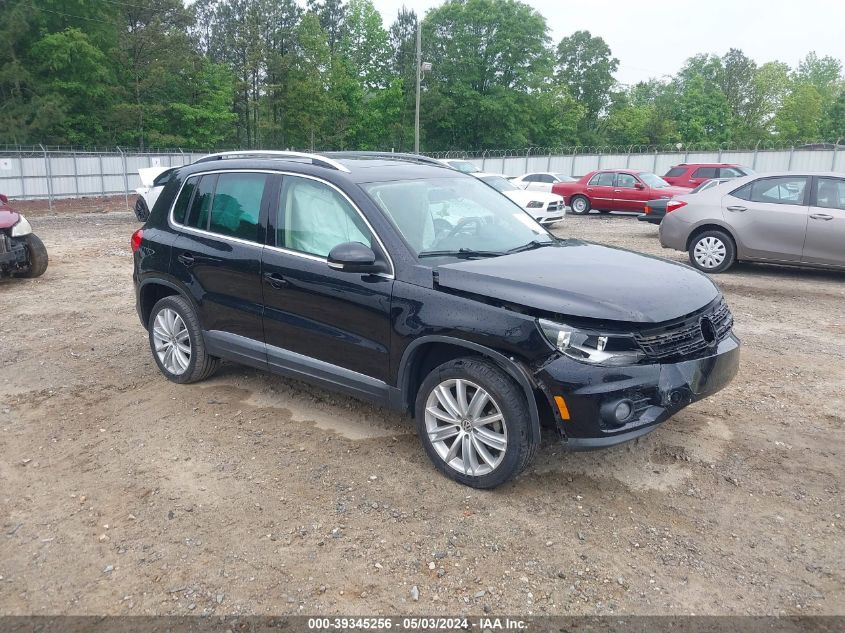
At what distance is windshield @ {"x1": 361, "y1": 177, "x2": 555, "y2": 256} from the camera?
4.41 metres

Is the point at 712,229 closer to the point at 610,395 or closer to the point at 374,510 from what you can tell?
the point at 610,395

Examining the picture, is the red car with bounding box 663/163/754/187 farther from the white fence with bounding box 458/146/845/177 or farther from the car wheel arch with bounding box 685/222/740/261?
the white fence with bounding box 458/146/845/177

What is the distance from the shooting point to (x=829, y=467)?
425cm

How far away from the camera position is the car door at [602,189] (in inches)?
858

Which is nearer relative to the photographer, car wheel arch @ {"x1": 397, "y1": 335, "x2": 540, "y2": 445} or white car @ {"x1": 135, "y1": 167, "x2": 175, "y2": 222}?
car wheel arch @ {"x1": 397, "y1": 335, "x2": 540, "y2": 445}

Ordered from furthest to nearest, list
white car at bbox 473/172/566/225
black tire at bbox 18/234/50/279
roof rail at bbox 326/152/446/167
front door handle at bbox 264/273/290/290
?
white car at bbox 473/172/566/225
black tire at bbox 18/234/50/279
roof rail at bbox 326/152/446/167
front door handle at bbox 264/273/290/290

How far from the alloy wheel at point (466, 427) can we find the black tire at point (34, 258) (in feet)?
28.5

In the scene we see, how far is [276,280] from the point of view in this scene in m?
4.72

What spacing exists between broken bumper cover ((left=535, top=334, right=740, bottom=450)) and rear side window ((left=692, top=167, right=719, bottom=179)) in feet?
67.5

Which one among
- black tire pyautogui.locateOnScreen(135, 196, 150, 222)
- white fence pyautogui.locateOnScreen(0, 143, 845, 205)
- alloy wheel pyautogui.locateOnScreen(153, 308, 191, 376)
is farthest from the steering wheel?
white fence pyautogui.locateOnScreen(0, 143, 845, 205)

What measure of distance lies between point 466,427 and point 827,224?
7.96 meters

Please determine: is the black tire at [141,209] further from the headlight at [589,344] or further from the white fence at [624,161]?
the white fence at [624,161]

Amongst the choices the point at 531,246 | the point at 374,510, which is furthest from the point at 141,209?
the point at 374,510

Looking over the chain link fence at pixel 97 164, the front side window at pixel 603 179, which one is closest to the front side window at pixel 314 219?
the front side window at pixel 603 179
